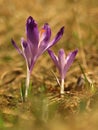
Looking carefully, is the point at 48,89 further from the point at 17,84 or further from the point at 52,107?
the point at 52,107

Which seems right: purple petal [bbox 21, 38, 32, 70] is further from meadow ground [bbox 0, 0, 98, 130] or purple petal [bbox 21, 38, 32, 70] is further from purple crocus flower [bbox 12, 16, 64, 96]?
meadow ground [bbox 0, 0, 98, 130]

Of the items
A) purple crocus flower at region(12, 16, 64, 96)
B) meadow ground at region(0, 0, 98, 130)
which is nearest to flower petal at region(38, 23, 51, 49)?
purple crocus flower at region(12, 16, 64, 96)

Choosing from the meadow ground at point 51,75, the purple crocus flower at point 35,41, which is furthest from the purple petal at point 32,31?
the meadow ground at point 51,75

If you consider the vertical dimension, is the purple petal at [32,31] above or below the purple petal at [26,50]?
above

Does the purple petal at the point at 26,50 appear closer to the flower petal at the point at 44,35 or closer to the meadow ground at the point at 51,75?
the flower petal at the point at 44,35

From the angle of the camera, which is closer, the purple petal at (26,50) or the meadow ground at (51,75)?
the meadow ground at (51,75)

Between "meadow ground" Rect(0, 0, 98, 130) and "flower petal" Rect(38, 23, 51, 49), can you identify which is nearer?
"meadow ground" Rect(0, 0, 98, 130)

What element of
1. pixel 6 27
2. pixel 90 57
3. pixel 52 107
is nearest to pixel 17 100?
pixel 52 107
